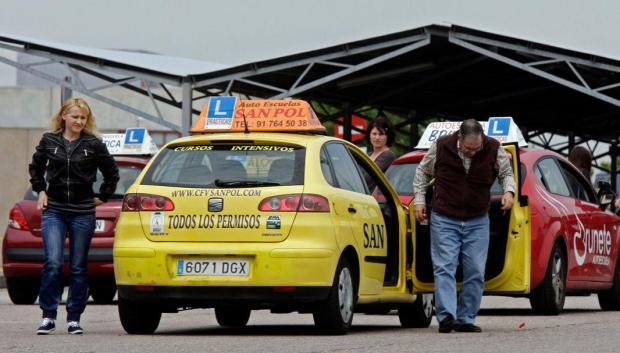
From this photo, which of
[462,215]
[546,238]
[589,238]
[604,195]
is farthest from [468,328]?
[604,195]

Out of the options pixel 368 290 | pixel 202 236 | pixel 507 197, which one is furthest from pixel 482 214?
pixel 202 236

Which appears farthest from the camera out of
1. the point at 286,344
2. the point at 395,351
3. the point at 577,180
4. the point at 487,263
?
the point at 577,180

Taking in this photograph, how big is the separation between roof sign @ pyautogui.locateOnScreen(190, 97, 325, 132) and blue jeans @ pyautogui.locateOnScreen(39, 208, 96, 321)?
1.13m

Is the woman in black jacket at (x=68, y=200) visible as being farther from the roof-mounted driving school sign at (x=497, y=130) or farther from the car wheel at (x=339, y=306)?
the roof-mounted driving school sign at (x=497, y=130)

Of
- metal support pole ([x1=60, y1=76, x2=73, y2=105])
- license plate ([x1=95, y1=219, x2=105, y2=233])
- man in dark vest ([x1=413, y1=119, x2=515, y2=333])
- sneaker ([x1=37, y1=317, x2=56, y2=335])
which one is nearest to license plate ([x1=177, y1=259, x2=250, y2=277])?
sneaker ([x1=37, y1=317, x2=56, y2=335])

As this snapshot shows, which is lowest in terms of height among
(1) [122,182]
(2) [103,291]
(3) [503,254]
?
(2) [103,291]

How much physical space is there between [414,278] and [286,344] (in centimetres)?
229

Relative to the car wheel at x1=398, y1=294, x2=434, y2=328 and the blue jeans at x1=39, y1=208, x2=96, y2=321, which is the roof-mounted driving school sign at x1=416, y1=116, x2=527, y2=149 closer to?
the car wheel at x1=398, y1=294, x2=434, y2=328

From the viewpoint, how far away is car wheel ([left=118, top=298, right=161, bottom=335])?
1110 centimetres

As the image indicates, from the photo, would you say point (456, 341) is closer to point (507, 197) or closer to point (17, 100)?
point (507, 197)

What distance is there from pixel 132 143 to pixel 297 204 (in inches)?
373

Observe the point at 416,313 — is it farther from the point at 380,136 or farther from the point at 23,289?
the point at 23,289

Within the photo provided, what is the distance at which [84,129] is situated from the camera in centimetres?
1170

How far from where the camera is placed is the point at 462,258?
11.7 metres
